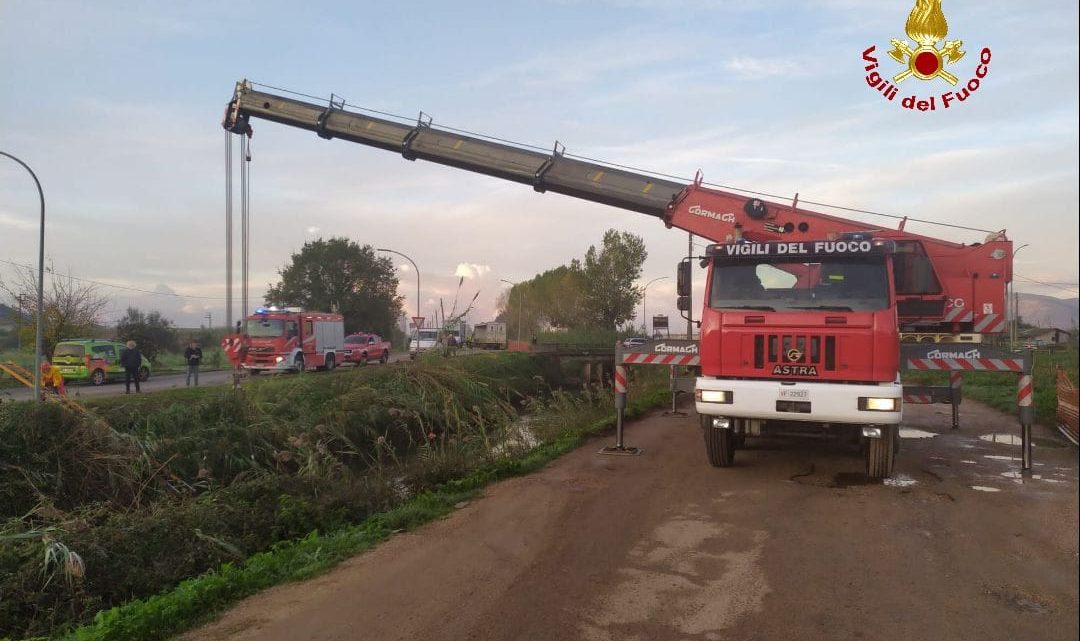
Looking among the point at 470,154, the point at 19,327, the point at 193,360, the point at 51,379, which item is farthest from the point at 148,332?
the point at 470,154

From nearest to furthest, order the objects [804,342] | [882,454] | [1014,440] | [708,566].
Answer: [708,566] → [804,342] → [882,454] → [1014,440]

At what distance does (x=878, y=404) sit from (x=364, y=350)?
32.6 meters

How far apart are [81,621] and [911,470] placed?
948 cm

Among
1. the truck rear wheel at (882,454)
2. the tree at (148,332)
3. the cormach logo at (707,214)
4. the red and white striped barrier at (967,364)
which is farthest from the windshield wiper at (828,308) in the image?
the tree at (148,332)

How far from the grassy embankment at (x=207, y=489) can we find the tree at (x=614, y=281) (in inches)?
1376

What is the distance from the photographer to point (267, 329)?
28.4m

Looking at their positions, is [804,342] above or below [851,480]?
above

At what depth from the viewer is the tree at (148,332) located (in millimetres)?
40375

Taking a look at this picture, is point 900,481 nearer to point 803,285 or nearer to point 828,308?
point 828,308

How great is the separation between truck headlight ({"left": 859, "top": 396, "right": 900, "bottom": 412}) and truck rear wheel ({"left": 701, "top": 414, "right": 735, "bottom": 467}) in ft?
5.58

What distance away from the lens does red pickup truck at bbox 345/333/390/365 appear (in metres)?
36.2

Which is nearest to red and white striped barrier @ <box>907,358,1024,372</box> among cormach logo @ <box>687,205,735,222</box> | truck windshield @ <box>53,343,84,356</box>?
cormach logo @ <box>687,205,735,222</box>

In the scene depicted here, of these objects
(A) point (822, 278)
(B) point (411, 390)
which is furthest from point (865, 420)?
(B) point (411, 390)

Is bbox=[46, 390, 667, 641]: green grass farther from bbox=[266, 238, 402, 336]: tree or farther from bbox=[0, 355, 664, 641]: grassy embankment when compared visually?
bbox=[266, 238, 402, 336]: tree
